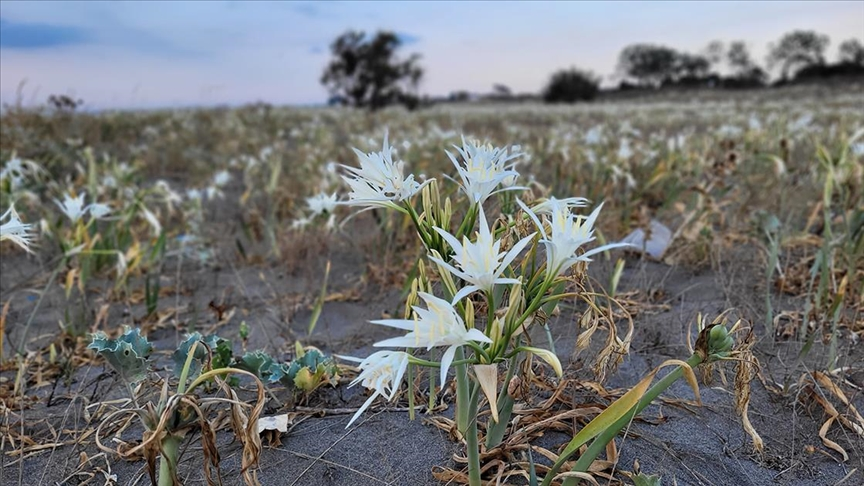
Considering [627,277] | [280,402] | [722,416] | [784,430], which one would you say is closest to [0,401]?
[280,402]

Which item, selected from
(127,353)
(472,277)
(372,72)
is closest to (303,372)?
(127,353)

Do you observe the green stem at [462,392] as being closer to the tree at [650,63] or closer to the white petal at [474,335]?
the white petal at [474,335]

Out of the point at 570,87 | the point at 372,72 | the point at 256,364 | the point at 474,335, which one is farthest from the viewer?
the point at 570,87

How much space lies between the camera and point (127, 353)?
123 cm

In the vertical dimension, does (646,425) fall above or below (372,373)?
below

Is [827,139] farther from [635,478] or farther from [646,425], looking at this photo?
[635,478]

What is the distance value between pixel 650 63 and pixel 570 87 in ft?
81.8

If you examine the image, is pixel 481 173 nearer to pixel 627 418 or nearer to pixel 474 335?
pixel 474 335

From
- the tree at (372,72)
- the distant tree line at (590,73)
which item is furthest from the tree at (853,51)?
the tree at (372,72)

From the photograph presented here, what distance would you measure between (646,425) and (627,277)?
1.16m

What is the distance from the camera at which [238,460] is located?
53.0 inches

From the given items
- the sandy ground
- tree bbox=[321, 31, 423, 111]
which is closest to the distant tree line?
tree bbox=[321, 31, 423, 111]

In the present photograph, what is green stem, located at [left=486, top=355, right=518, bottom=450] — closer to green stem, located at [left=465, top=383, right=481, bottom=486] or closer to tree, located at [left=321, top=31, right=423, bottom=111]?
green stem, located at [left=465, top=383, right=481, bottom=486]

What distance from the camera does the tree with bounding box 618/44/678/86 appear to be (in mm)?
46906
